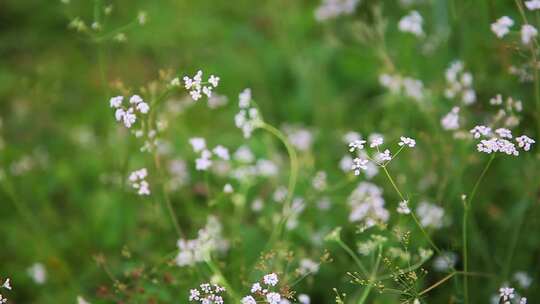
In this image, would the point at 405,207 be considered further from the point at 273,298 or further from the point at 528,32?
the point at 528,32

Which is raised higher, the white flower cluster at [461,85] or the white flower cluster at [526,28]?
the white flower cluster at [461,85]

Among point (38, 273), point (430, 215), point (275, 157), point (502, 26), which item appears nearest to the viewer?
point (502, 26)

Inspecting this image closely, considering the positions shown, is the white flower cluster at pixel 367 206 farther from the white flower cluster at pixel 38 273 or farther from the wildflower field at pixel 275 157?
the white flower cluster at pixel 38 273

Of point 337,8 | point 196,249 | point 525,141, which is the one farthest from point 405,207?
point 337,8

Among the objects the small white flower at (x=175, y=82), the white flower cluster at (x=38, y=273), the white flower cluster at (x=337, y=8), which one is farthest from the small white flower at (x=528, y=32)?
the white flower cluster at (x=38, y=273)

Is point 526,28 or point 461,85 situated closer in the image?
point 526,28

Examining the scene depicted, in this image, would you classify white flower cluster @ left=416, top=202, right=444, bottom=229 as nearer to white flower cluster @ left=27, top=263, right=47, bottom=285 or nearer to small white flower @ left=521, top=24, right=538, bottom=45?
small white flower @ left=521, top=24, right=538, bottom=45

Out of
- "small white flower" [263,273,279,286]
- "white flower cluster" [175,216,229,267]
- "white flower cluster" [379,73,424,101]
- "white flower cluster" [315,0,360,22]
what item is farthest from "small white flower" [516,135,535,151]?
"white flower cluster" [315,0,360,22]
